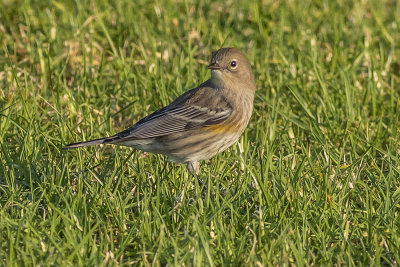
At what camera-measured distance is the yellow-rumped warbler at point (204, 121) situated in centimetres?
693

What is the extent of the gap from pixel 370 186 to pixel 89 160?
2525 millimetres

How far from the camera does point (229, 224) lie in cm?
588

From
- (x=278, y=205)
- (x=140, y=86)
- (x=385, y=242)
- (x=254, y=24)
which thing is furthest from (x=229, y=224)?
(x=254, y=24)

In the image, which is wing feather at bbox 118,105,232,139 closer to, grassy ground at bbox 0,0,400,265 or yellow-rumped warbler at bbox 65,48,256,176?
yellow-rumped warbler at bbox 65,48,256,176

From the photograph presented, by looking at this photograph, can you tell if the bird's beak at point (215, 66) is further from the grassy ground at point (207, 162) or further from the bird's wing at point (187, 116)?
the grassy ground at point (207, 162)

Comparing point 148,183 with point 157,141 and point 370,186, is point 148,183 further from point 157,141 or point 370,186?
point 370,186

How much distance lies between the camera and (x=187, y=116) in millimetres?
7148

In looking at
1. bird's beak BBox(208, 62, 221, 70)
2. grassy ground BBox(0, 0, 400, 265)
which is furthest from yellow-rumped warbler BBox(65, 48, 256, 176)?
grassy ground BBox(0, 0, 400, 265)

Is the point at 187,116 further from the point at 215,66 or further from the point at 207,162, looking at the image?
the point at 207,162

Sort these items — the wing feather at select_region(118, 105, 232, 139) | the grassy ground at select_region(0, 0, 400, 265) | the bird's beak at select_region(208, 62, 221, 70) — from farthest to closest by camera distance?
the bird's beak at select_region(208, 62, 221, 70) → the wing feather at select_region(118, 105, 232, 139) → the grassy ground at select_region(0, 0, 400, 265)

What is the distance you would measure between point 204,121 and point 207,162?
27.5 inches

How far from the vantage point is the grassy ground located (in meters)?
5.52

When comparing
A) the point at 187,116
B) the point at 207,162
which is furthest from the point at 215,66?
the point at 207,162

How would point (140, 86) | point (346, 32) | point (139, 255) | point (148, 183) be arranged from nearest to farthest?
point (139, 255) < point (148, 183) < point (140, 86) < point (346, 32)
